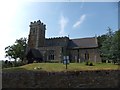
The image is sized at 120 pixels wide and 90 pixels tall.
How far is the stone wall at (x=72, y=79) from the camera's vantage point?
74.9ft

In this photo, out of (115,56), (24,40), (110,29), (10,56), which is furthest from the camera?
(24,40)

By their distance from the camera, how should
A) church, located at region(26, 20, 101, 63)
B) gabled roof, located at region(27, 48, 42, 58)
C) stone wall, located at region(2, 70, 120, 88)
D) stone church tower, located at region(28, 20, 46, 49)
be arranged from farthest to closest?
stone church tower, located at region(28, 20, 46, 49)
church, located at region(26, 20, 101, 63)
gabled roof, located at region(27, 48, 42, 58)
stone wall, located at region(2, 70, 120, 88)

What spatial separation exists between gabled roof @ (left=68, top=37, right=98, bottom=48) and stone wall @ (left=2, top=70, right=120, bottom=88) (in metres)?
33.9

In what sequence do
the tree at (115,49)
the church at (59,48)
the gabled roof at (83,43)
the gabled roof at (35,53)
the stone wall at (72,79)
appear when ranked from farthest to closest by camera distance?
the gabled roof at (83,43) < the church at (59,48) < the gabled roof at (35,53) < the tree at (115,49) < the stone wall at (72,79)

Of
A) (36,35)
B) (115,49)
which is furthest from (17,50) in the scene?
(115,49)

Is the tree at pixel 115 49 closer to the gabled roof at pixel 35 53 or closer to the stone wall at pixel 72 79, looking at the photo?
the stone wall at pixel 72 79

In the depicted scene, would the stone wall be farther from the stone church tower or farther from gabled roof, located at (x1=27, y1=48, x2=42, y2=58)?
the stone church tower

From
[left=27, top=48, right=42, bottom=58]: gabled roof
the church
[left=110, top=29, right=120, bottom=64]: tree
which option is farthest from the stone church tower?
[left=110, top=29, right=120, bottom=64]: tree

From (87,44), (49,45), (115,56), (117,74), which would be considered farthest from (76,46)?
(117,74)

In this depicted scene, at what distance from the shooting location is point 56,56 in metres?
58.9

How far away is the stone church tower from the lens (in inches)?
2505

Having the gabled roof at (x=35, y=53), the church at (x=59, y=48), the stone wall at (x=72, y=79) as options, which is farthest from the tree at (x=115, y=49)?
the gabled roof at (x=35, y=53)

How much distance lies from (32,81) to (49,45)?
1558 inches

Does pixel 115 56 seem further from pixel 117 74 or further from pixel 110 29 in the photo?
pixel 117 74
